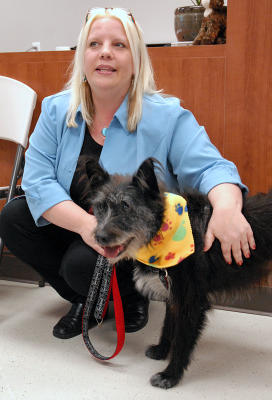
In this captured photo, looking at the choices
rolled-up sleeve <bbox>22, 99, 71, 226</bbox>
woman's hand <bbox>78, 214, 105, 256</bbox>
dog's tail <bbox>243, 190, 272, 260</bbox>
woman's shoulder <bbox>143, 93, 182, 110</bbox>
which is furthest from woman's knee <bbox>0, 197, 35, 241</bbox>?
dog's tail <bbox>243, 190, 272, 260</bbox>

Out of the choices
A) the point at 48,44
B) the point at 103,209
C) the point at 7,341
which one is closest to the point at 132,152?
the point at 103,209

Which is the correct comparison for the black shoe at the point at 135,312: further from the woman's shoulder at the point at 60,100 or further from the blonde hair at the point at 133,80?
the woman's shoulder at the point at 60,100

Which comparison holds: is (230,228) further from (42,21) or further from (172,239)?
(42,21)

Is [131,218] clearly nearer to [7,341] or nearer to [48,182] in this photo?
[48,182]

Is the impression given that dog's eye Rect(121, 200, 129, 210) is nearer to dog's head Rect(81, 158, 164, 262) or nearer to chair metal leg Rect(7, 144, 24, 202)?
dog's head Rect(81, 158, 164, 262)

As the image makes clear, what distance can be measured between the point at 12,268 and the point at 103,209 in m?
1.55

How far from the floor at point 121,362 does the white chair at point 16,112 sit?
82 centimetres

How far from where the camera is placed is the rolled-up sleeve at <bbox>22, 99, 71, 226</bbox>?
189cm

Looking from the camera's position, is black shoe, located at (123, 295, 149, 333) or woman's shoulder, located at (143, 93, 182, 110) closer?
woman's shoulder, located at (143, 93, 182, 110)

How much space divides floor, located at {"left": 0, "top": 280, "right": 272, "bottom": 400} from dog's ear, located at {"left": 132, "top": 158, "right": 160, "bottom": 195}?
2.62 ft

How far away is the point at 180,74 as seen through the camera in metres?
2.29

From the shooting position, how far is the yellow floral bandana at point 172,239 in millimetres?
1544

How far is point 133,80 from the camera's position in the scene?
1956mm

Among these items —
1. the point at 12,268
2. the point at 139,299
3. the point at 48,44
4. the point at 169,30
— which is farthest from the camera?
the point at 48,44
